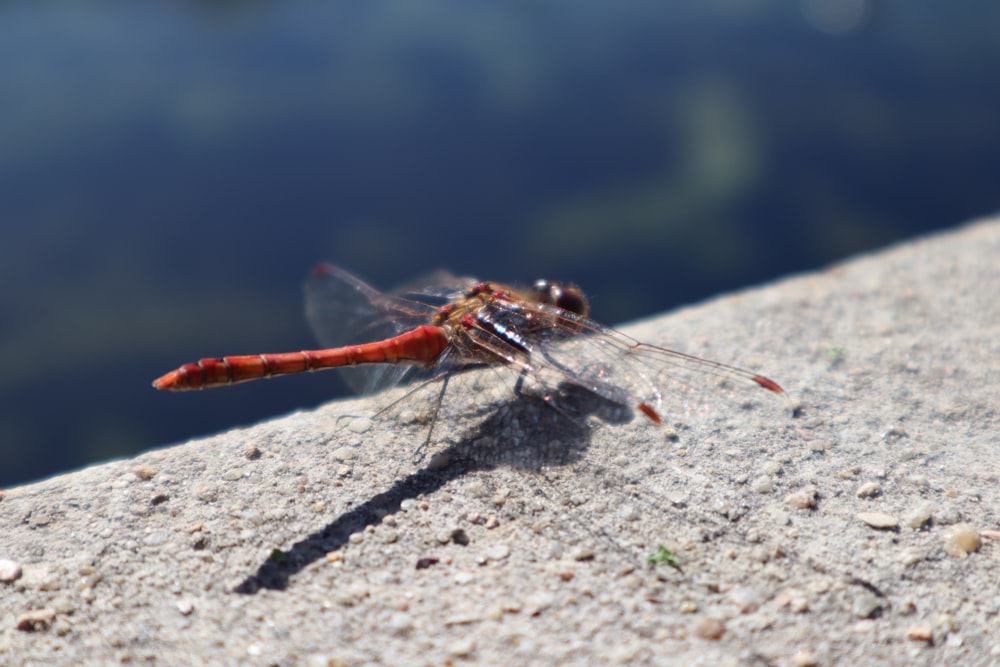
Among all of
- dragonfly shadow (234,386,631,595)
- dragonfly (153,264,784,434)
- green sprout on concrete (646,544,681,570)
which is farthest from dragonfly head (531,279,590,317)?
green sprout on concrete (646,544,681,570)

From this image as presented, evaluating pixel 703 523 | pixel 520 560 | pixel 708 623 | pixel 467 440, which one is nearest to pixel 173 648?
pixel 520 560

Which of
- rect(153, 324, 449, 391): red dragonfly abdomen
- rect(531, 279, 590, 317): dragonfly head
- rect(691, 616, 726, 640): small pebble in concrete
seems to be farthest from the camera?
rect(531, 279, 590, 317): dragonfly head

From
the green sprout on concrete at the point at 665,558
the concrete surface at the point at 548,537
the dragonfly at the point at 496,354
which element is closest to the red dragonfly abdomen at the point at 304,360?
the dragonfly at the point at 496,354

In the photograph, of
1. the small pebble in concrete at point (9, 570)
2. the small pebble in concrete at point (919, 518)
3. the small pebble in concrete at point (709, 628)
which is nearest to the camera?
the small pebble in concrete at point (709, 628)

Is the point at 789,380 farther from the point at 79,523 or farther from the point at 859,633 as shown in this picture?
the point at 79,523

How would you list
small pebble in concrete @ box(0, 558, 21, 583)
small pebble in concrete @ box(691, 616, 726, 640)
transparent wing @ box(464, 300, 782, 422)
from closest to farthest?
small pebble in concrete @ box(691, 616, 726, 640)
small pebble in concrete @ box(0, 558, 21, 583)
transparent wing @ box(464, 300, 782, 422)

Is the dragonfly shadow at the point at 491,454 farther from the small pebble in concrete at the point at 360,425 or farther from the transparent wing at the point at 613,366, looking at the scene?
the small pebble in concrete at the point at 360,425

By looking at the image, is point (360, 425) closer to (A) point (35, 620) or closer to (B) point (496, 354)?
(B) point (496, 354)

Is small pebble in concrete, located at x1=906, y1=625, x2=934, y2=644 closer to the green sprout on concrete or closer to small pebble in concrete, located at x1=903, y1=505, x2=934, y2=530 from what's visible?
small pebble in concrete, located at x1=903, y1=505, x2=934, y2=530

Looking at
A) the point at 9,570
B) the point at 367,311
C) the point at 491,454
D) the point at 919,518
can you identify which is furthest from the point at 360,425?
the point at 919,518
